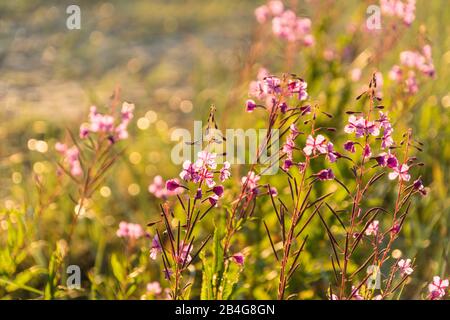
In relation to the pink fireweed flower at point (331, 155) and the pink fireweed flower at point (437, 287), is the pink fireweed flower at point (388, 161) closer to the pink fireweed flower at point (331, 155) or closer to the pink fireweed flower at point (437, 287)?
the pink fireweed flower at point (331, 155)

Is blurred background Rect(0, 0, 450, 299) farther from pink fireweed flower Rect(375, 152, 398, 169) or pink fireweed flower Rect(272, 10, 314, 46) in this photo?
pink fireweed flower Rect(375, 152, 398, 169)

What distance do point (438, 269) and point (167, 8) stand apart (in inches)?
160

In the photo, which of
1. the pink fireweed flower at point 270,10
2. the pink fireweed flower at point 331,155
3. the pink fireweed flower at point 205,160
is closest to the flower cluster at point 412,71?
the pink fireweed flower at point 270,10

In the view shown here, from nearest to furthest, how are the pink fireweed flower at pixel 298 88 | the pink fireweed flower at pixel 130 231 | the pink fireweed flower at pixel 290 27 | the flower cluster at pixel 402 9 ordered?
the pink fireweed flower at pixel 298 88, the pink fireweed flower at pixel 130 231, the flower cluster at pixel 402 9, the pink fireweed flower at pixel 290 27

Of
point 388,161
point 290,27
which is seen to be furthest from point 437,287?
point 290,27

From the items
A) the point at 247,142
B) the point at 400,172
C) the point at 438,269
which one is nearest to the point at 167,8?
the point at 247,142

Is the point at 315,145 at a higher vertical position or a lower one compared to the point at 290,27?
lower

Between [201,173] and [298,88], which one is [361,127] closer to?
[298,88]

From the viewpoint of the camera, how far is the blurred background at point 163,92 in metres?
2.62

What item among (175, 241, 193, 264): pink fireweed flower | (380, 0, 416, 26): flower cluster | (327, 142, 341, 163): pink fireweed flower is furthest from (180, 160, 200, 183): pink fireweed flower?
(380, 0, 416, 26): flower cluster

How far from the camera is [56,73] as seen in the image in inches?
177

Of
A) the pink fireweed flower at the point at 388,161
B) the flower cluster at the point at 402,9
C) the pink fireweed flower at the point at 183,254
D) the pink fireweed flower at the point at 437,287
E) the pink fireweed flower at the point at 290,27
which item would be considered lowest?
the pink fireweed flower at the point at 437,287

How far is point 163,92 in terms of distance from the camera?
14.2 feet

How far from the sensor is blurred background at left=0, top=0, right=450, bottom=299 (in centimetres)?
262
